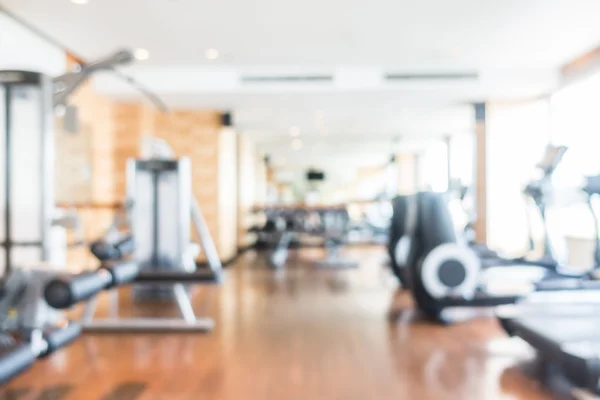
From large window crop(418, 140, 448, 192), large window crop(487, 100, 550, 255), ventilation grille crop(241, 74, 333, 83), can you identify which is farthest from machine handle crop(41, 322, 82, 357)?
large window crop(418, 140, 448, 192)

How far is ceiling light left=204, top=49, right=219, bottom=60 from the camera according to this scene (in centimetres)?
617

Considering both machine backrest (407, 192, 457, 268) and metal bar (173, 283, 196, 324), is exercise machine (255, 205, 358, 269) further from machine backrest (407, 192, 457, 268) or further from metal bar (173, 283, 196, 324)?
metal bar (173, 283, 196, 324)

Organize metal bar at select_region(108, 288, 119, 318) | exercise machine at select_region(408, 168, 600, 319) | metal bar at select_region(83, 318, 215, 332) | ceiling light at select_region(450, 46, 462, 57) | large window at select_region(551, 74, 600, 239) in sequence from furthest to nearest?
large window at select_region(551, 74, 600, 239)
ceiling light at select_region(450, 46, 462, 57)
metal bar at select_region(108, 288, 119, 318)
exercise machine at select_region(408, 168, 600, 319)
metal bar at select_region(83, 318, 215, 332)

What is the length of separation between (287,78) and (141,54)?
180cm

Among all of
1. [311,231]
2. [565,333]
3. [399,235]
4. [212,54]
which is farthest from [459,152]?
[565,333]

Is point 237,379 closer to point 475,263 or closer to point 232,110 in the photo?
point 475,263

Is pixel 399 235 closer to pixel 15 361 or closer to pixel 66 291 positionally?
pixel 66 291

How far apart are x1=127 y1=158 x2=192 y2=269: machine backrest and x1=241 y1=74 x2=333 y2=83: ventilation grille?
7.30ft

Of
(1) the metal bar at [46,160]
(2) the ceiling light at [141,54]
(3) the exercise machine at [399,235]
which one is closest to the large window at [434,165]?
(3) the exercise machine at [399,235]

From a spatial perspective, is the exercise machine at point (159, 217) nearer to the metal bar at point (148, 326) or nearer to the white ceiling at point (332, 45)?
the metal bar at point (148, 326)

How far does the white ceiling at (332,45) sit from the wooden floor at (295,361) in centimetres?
268

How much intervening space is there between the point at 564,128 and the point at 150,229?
5.67m

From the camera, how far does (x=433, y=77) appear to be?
6875mm

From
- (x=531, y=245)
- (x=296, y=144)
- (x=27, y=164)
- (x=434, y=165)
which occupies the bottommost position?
(x=531, y=245)
